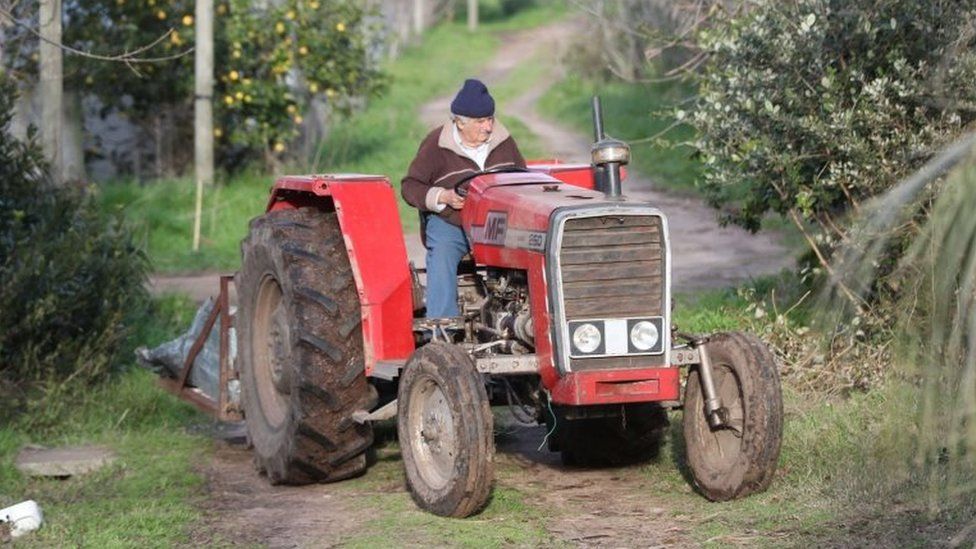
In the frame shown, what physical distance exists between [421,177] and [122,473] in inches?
93.5

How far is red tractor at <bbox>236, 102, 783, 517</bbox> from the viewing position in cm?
672

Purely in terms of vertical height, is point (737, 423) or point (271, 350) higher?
point (271, 350)

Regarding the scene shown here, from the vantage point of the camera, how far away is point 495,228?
286 inches

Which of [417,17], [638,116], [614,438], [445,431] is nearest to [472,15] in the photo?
[417,17]

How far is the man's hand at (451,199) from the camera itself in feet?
24.8

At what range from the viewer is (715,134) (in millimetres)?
9305

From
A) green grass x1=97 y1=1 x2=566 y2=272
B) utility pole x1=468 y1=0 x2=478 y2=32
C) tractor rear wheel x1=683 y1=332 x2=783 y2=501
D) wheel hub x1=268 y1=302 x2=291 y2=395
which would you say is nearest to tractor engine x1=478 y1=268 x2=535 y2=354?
tractor rear wheel x1=683 y1=332 x2=783 y2=501

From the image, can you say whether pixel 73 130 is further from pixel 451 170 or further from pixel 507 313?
pixel 507 313

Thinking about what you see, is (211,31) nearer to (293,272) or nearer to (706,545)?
(293,272)

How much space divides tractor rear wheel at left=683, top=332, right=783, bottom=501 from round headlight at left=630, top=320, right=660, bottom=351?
32 centimetres

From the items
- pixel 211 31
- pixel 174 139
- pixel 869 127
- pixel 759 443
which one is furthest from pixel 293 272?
pixel 174 139

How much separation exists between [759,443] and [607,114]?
20.0 meters

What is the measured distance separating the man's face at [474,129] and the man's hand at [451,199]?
419 millimetres

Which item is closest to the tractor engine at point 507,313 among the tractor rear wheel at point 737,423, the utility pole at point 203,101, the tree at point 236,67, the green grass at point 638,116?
the tractor rear wheel at point 737,423
